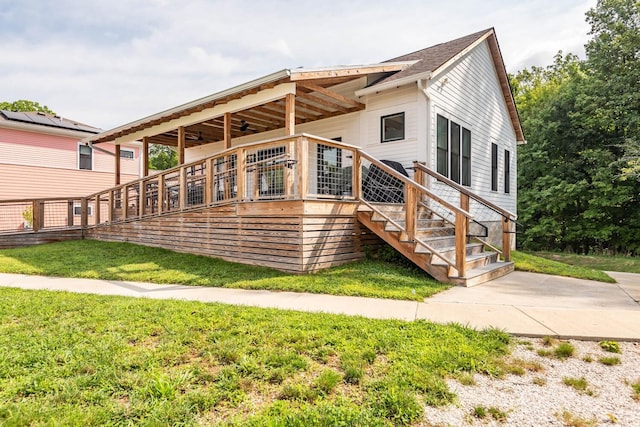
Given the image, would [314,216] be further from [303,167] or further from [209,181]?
[209,181]

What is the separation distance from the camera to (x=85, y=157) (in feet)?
52.9

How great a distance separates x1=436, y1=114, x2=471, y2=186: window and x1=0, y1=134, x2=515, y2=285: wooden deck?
2.63 feet

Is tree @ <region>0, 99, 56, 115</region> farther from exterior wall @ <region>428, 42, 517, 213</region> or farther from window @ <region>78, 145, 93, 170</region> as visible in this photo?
exterior wall @ <region>428, 42, 517, 213</region>

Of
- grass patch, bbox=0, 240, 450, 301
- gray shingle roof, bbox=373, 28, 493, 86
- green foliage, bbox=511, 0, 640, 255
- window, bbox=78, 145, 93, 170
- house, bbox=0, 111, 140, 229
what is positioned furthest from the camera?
window, bbox=78, 145, 93, 170

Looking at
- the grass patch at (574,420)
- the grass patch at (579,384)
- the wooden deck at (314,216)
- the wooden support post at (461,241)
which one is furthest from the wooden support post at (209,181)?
the grass patch at (574,420)

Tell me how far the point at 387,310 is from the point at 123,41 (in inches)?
436

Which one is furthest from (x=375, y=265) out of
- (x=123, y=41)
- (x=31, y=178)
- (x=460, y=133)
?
(x=31, y=178)

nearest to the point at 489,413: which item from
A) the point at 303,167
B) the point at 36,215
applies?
the point at 303,167

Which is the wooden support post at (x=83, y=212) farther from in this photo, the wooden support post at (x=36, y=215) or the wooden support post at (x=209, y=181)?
the wooden support post at (x=209, y=181)

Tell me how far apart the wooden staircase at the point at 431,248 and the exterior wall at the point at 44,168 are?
48.8 ft

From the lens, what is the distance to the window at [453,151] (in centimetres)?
857

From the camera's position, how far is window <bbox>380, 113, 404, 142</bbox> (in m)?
8.32

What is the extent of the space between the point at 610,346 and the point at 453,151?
22.6 feet

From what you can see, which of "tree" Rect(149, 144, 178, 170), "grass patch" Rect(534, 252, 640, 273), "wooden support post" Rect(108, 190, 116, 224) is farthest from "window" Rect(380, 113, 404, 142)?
"tree" Rect(149, 144, 178, 170)
